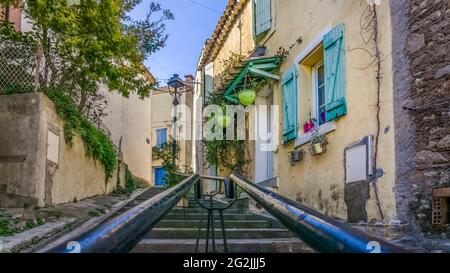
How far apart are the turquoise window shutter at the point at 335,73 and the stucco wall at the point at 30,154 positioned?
378 cm

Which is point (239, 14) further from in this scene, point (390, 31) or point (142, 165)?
point (142, 165)

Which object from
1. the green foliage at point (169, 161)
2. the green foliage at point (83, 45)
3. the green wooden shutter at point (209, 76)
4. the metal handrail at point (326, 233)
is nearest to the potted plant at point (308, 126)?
the green foliage at point (83, 45)

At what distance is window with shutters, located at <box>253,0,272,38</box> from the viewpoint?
8156 millimetres

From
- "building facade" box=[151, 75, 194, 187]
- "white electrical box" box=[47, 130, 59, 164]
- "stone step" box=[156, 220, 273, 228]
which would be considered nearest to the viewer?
"stone step" box=[156, 220, 273, 228]

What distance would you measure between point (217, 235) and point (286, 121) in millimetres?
3140

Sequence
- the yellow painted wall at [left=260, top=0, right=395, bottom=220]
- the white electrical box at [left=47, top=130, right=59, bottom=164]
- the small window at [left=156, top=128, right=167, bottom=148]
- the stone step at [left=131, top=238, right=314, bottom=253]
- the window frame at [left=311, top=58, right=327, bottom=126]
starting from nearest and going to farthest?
the stone step at [left=131, top=238, right=314, bottom=253] → the yellow painted wall at [left=260, top=0, right=395, bottom=220] → the window frame at [left=311, top=58, right=327, bottom=126] → the white electrical box at [left=47, top=130, right=59, bottom=164] → the small window at [left=156, top=128, right=167, bottom=148]

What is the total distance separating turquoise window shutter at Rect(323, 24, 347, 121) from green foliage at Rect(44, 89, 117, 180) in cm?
407

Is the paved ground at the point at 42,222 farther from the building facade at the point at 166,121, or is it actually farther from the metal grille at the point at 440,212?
the building facade at the point at 166,121

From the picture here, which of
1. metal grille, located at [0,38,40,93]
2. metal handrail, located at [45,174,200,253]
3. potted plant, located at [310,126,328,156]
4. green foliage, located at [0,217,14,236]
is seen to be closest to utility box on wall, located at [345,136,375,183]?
potted plant, located at [310,126,328,156]

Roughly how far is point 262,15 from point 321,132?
3537 mm

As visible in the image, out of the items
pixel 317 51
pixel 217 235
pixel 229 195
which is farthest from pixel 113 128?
pixel 229 195

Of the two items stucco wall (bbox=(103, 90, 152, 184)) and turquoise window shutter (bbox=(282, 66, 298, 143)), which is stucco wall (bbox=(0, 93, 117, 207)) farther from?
stucco wall (bbox=(103, 90, 152, 184))

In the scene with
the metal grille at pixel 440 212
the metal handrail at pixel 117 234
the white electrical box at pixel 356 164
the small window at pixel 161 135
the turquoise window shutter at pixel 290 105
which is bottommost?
the metal grille at pixel 440 212

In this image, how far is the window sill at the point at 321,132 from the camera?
214 inches
